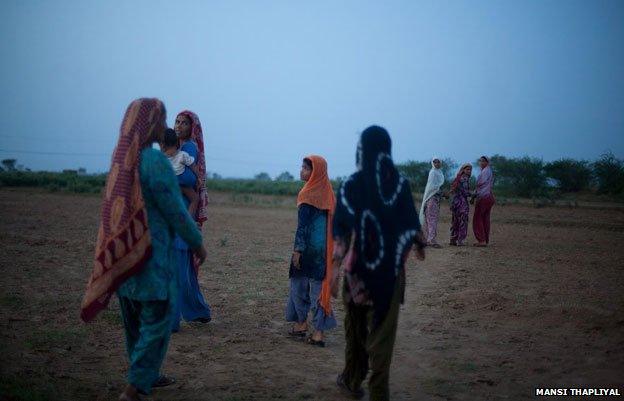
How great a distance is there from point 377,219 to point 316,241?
5.31ft

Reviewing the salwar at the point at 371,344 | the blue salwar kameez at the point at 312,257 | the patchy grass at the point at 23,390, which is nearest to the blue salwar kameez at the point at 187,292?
the blue salwar kameez at the point at 312,257

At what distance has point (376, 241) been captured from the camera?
3.53 metres

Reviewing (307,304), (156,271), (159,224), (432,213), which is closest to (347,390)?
(307,304)

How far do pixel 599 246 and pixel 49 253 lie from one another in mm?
13410

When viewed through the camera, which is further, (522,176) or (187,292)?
(522,176)

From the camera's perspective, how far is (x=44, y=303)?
6.25m

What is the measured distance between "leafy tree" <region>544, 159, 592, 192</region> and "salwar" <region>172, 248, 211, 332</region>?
111ft

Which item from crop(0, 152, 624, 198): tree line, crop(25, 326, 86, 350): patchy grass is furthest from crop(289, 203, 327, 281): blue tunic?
crop(0, 152, 624, 198): tree line

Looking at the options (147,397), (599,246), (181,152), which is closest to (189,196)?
(181,152)

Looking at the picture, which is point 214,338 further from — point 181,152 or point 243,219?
point 243,219

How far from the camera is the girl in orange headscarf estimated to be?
5.01 meters

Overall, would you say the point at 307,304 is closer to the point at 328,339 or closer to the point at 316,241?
the point at 328,339

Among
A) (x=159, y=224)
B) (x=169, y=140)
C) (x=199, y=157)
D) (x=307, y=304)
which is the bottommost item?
(x=307, y=304)

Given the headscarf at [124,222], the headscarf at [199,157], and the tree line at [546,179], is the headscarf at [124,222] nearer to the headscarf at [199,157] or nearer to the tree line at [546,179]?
the headscarf at [199,157]
